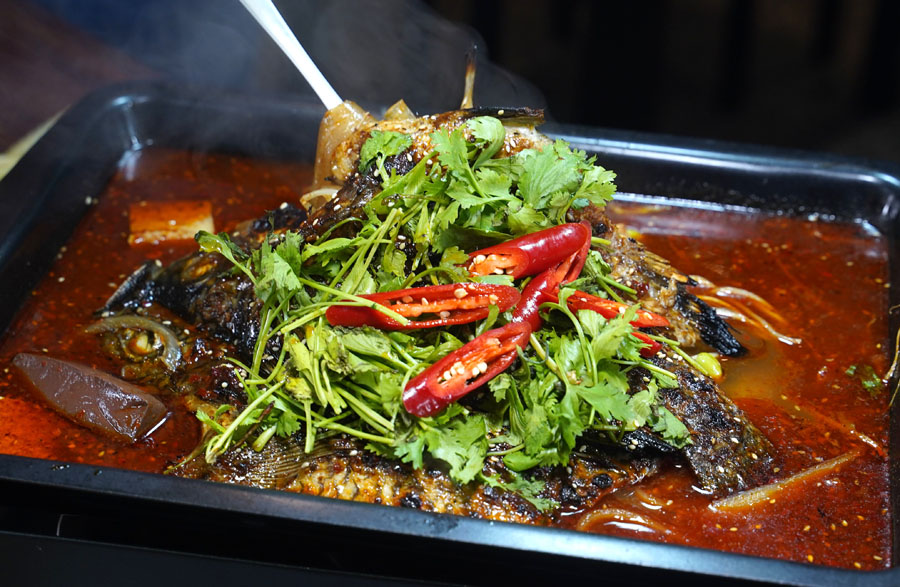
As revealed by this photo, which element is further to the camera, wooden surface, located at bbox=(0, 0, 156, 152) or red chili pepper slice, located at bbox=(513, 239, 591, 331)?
wooden surface, located at bbox=(0, 0, 156, 152)

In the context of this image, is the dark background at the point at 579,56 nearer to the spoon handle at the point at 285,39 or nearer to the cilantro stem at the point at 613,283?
the spoon handle at the point at 285,39

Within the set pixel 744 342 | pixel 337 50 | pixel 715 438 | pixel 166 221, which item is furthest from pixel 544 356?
pixel 337 50

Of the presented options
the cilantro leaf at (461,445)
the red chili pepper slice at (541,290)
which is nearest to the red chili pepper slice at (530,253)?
the red chili pepper slice at (541,290)

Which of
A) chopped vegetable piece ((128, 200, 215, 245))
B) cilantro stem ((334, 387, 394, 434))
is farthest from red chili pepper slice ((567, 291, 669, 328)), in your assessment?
chopped vegetable piece ((128, 200, 215, 245))

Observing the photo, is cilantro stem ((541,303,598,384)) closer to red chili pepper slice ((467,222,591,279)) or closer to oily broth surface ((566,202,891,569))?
red chili pepper slice ((467,222,591,279))

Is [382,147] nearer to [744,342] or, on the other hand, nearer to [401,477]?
[401,477]

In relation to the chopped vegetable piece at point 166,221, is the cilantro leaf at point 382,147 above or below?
above
